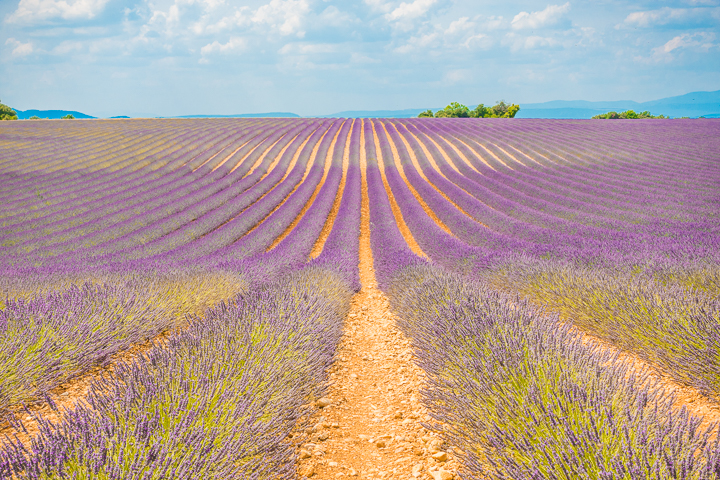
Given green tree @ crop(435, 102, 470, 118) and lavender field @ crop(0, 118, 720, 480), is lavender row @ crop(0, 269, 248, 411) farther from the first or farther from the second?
green tree @ crop(435, 102, 470, 118)

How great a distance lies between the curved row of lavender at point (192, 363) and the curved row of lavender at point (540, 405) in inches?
43.8

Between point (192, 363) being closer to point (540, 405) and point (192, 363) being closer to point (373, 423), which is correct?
point (373, 423)

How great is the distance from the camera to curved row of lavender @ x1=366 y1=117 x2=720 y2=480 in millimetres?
1640

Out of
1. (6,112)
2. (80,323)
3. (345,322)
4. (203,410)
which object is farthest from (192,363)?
(6,112)

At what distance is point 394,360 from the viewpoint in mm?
4172

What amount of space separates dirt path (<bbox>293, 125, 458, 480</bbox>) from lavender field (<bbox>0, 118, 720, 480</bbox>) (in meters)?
0.07

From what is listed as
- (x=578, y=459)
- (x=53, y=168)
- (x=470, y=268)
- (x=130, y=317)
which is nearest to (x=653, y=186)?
(x=470, y=268)

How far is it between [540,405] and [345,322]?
339 cm

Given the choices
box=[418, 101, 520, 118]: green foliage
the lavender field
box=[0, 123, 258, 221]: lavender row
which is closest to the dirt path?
the lavender field

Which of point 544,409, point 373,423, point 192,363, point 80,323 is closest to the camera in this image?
point 544,409

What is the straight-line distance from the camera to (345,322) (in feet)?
17.2

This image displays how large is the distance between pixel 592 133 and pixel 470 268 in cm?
2697

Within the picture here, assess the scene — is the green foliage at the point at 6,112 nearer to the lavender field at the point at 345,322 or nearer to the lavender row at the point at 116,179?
the lavender row at the point at 116,179

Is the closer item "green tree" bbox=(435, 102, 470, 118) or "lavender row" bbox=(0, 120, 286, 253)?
"lavender row" bbox=(0, 120, 286, 253)
